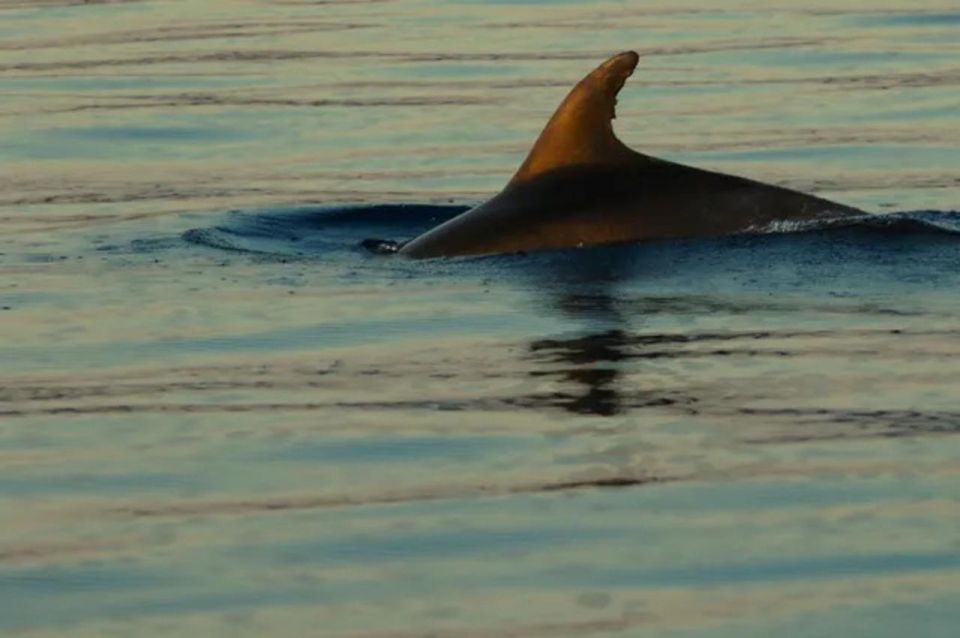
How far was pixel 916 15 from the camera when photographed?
24.8 m

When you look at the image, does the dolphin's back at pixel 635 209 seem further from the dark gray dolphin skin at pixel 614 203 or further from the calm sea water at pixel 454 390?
the calm sea water at pixel 454 390

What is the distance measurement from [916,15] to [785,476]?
17170 millimetres

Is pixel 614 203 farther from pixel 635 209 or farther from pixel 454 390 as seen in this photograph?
pixel 454 390

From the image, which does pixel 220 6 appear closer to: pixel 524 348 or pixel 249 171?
pixel 249 171

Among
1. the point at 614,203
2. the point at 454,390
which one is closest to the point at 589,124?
Answer: the point at 614,203

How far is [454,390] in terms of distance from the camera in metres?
9.63

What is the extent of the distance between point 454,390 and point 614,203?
9.58ft

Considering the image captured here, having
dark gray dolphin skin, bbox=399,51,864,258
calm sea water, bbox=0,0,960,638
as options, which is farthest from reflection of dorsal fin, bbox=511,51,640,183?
calm sea water, bbox=0,0,960,638

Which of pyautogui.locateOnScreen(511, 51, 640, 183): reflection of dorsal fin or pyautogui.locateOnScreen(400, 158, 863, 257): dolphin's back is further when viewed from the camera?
pyautogui.locateOnScreen(400, 158, 863, 257): dolphin's back

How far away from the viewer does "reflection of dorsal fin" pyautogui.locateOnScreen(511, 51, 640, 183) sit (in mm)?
12086

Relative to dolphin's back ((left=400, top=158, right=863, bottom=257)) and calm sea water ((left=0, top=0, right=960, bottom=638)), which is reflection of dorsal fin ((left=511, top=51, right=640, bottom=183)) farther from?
calm sea water ((left=0, top=0, right=960, bottom=638))

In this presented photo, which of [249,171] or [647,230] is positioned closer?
[647,230]

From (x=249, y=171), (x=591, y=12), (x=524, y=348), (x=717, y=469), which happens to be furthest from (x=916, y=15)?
(x=717, y=469)

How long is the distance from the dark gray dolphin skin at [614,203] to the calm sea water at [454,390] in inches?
6.6
